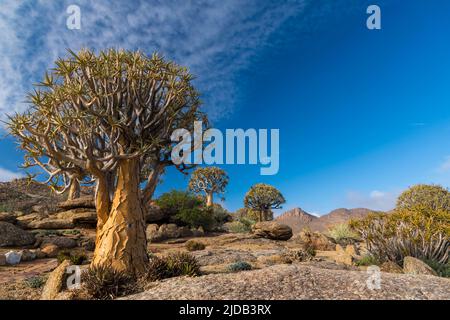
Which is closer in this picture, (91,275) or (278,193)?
(91,275)

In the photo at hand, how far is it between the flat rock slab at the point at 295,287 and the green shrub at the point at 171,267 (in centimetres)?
95

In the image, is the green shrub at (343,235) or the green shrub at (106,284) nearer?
the green shrub at (106,284)

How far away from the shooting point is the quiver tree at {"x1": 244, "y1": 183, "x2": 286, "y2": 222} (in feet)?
125

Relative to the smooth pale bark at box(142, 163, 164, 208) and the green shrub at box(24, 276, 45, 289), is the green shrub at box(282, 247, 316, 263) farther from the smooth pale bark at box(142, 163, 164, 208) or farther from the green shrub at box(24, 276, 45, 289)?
the green shrub at box(24, 276, 45, 289)

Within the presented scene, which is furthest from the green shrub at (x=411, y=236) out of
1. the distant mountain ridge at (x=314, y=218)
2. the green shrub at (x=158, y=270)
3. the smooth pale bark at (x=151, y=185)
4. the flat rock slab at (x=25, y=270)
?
the distant mountain ridge at (x=314, y=218)

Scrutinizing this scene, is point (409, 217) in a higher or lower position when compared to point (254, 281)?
higher

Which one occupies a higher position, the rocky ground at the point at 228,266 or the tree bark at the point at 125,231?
the tree bark at the point at 125,231

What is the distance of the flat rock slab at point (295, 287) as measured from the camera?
19.1 feet

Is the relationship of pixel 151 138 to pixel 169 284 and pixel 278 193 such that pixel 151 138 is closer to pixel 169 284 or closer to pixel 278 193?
pixel 169 284

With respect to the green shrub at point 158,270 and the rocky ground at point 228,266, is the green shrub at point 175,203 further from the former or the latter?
the green shrub at point 158,270
